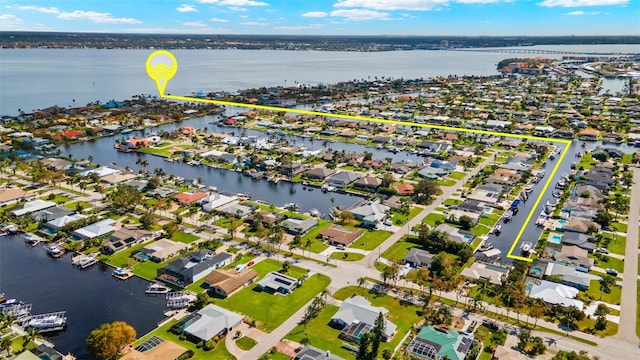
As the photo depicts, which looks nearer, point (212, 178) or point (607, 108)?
point (212, 178)

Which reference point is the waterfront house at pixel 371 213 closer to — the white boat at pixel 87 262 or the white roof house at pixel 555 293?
the white roof house at pixel 555 293

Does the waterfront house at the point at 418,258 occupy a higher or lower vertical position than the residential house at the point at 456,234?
lower


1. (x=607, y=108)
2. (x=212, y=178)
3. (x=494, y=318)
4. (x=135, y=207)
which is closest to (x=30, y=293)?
(x=135, y=207)

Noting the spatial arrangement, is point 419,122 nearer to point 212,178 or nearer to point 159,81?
point 212,178

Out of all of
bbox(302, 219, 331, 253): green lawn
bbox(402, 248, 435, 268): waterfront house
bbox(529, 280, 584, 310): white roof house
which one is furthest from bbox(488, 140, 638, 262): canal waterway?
bbox(302, 219, 331, 253): green lawn

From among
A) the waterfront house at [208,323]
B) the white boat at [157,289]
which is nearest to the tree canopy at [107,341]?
the waterfront house at [208,323]

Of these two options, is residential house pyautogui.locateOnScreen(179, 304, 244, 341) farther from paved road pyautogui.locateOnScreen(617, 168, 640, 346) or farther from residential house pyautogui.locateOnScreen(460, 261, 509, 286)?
paved road pyautogui.locateOnScreen(617, 168, 640, 346)

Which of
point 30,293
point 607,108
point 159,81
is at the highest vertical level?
point 159,81
